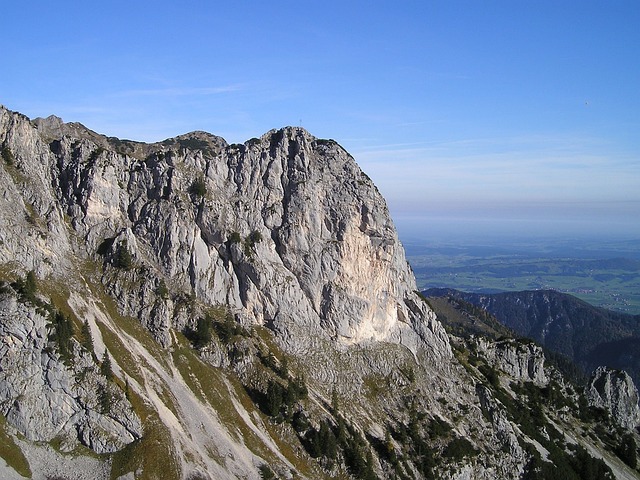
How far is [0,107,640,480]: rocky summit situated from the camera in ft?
257

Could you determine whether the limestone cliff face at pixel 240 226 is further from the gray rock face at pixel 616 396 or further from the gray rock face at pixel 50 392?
the gray rock face at pixel 616 396

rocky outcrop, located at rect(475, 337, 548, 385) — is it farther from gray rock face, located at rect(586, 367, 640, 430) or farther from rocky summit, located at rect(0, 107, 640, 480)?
gray rock face, located at rect(586, 367, 640, 430)

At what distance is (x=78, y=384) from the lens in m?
78.3

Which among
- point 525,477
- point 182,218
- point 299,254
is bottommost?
point 525,477

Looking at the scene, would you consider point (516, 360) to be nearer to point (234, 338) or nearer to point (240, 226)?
point (234, 338)

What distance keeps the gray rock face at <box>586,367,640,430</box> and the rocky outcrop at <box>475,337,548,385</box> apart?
2023 centimetres

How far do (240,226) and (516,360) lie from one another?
93.5m

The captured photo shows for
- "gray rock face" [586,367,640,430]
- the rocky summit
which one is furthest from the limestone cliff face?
"gray rock face" [586,367,640,430]

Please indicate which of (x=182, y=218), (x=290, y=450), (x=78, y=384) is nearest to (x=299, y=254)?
(x=182, y=218)

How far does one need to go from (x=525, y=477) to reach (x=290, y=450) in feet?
179

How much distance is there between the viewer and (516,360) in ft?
504

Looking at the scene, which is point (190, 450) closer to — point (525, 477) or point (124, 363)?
point (124, 363)

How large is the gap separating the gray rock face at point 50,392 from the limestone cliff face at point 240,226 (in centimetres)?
1760

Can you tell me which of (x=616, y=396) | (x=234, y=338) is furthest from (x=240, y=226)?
(x=616, y=396)
